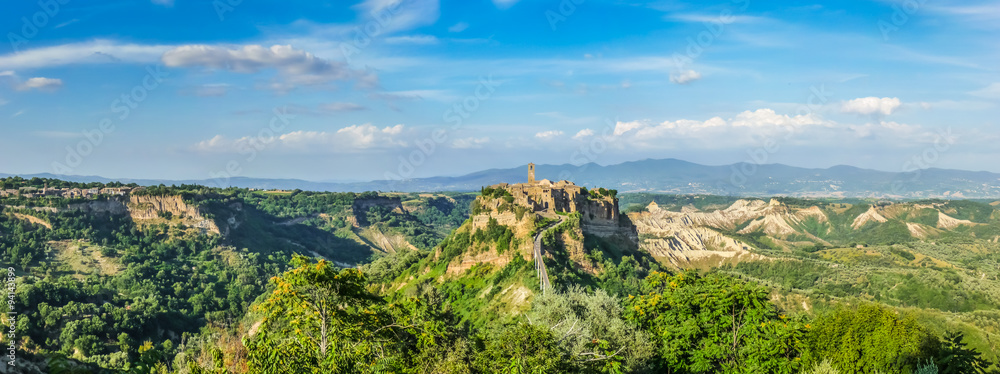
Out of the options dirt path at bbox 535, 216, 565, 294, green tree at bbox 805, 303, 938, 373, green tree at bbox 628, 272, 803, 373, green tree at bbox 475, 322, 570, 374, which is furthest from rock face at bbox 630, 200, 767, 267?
green tree at bbox 475, 322, 570, 374

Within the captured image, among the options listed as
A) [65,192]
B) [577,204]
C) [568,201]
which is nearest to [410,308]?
[577,204]

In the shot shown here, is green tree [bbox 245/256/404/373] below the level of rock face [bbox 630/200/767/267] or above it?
above

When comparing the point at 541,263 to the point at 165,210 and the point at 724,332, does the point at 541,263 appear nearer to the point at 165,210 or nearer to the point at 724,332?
the point at 724,332

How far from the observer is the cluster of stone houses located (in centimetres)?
9473

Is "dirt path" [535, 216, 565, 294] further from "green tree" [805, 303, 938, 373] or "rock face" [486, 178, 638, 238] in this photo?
"green tree" [805, 303, 938, 373]

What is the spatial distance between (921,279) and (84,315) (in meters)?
98.4

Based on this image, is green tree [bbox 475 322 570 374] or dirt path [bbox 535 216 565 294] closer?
green tree [bbox 475 322 570 374]

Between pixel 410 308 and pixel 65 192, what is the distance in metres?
105

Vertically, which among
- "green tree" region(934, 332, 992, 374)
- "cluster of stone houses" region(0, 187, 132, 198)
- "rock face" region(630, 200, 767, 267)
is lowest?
"rock face" region(630, 200, 767, 267)

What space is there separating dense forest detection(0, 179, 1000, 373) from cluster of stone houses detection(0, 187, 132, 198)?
12.4ft

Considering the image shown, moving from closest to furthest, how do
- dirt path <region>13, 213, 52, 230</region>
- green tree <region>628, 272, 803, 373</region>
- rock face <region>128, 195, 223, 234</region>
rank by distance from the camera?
green tree <region>628, 272, 803, 373</region> → dirt path <region>13, 213, 52, 230</region> → rock face <region>128, 195, 223, 234</region>

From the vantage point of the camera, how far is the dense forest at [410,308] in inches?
557

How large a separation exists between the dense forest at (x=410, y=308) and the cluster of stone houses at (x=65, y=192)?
3.78 meters

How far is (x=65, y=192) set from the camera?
97688 millimetres
